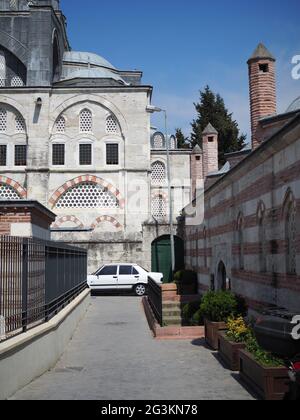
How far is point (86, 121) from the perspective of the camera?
115 feet

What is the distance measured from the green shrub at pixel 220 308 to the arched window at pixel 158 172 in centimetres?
2750

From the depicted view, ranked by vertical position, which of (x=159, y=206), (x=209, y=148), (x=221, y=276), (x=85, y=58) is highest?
(x=85, y=58)

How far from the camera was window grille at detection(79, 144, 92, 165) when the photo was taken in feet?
114

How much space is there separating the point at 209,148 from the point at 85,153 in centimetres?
1282

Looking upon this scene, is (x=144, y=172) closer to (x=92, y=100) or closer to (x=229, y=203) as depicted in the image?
(x=92, y=100)

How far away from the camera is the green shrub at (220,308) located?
35.5 ft

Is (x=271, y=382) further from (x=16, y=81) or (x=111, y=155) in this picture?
(x=16, y=81)

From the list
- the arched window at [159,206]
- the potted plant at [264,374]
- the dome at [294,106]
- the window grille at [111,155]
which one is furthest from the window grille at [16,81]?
the potted plant at [264,374]

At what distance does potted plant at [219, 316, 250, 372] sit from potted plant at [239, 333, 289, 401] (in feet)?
2.19

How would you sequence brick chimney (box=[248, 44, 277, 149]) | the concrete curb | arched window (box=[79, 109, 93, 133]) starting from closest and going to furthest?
the concrete curb
brick chimney (box=[248, 44, 277, 149])
arched window (box=[79, 109, 93, 133])

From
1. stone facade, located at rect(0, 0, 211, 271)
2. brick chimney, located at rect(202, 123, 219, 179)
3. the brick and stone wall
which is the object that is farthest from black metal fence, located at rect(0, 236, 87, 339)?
stone facade, located at rect(0, 0, 211, 271)

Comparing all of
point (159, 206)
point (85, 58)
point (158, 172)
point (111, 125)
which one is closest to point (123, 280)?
point (111, 125)

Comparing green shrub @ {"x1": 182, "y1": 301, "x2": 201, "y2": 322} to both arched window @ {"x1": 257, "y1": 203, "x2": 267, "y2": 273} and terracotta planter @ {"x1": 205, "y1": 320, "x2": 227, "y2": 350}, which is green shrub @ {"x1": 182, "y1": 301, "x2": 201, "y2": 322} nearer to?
terracotta planter @ {"x1": 205, "y1": 320, "x2": 227, "y2": 350}

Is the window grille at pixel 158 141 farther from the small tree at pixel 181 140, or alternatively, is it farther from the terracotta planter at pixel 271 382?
the terracotta planter at pixel 271 382
